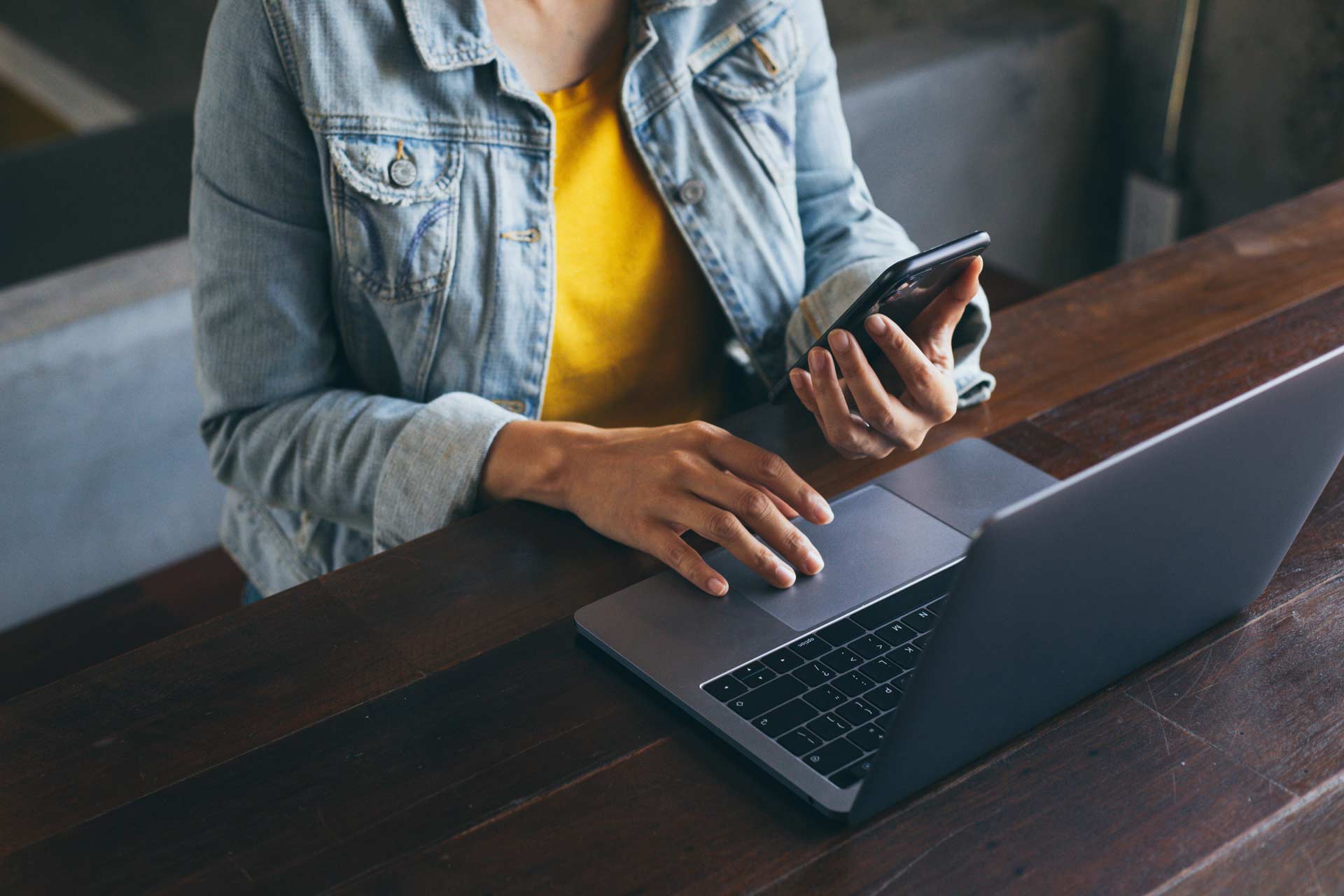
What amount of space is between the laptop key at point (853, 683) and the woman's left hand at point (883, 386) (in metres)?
0.20

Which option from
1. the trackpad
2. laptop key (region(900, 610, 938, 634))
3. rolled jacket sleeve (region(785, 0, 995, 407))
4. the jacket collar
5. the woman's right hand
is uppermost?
the jacket collar

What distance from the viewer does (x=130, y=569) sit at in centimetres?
167

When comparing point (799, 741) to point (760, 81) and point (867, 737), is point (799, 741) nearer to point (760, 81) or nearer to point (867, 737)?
point (867, 737)

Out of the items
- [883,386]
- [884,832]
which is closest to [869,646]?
[884,832]

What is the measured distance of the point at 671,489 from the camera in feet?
2.68

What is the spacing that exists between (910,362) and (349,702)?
0.41 m

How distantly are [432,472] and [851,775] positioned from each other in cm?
40

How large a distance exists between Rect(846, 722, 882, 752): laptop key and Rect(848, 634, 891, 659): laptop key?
6 cm

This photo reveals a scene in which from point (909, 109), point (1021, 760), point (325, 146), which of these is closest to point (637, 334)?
point (325, 146)

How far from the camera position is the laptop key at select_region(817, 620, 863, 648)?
717 mm

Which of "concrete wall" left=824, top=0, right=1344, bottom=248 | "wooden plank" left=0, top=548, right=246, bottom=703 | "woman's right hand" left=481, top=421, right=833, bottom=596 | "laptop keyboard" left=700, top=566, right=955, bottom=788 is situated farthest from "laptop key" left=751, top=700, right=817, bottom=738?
"concrete wall" left=824, top=0, right=1344, bottom=248

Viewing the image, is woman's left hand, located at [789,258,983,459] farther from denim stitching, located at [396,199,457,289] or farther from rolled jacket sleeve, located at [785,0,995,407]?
denim stitching, located at [396,199,457,289]

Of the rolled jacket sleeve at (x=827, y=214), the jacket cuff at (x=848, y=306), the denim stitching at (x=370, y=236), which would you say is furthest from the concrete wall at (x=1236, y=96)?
the denim stitching at (x=370, y=236)

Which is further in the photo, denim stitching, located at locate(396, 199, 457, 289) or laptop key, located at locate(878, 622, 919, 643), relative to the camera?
denim stitching, located at locate(396, 199, 457, 289)
